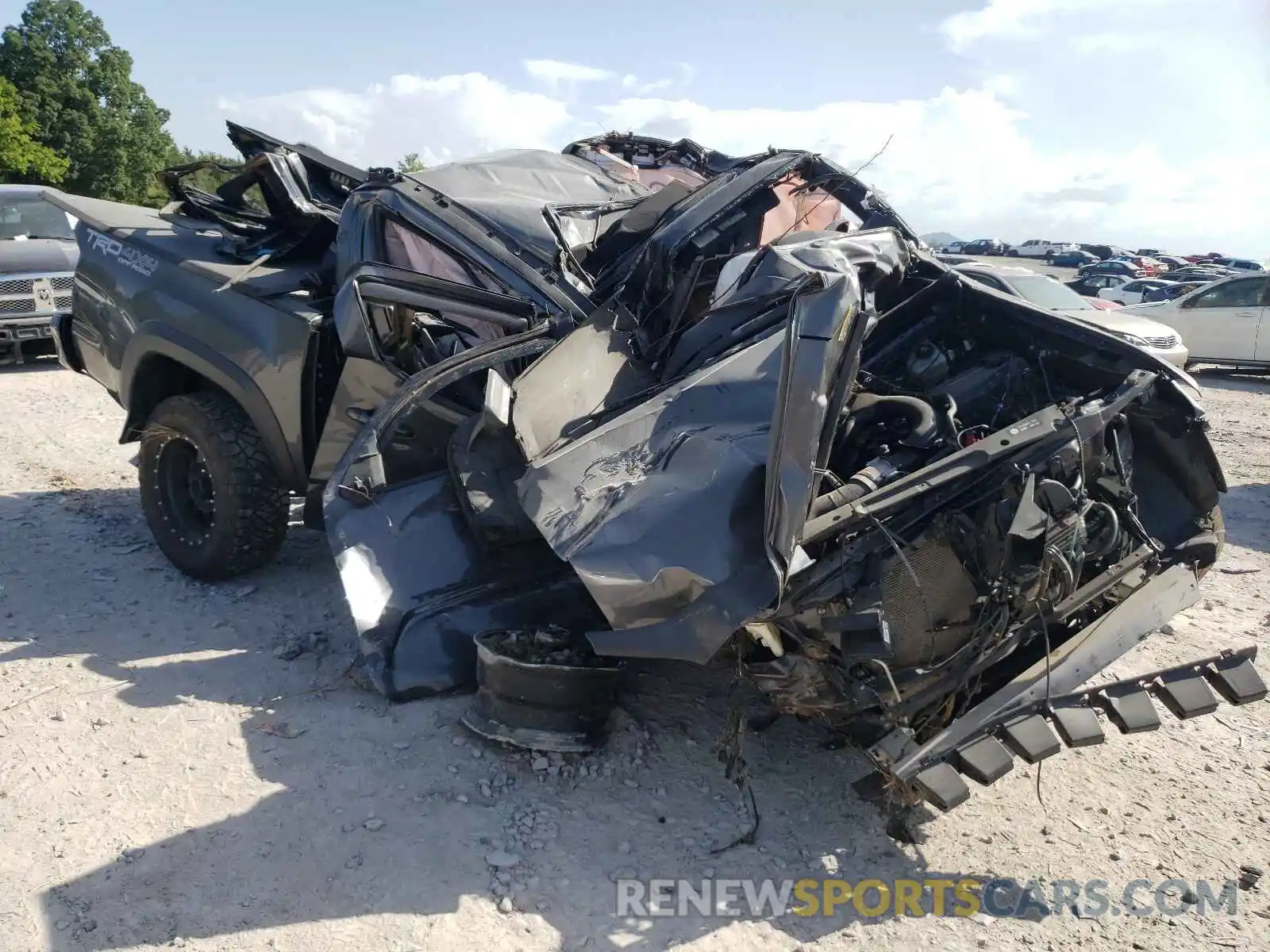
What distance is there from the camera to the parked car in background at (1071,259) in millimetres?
43719

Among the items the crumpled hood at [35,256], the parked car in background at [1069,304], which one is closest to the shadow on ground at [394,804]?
the crumpled hood at [35,256]

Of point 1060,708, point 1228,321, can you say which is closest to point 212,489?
point 1060,708

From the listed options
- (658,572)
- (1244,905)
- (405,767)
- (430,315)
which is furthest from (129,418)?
(1244,905)

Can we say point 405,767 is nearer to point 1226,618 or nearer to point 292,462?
point 292,462

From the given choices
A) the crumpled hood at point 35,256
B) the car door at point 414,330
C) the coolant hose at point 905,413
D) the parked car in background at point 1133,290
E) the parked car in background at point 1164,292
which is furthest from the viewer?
the parked car in background at point 1133,290

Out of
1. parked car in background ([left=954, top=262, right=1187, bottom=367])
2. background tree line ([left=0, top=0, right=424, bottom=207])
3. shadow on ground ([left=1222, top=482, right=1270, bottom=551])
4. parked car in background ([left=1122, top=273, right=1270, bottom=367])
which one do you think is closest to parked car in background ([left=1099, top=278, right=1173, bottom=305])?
parked car in background ([left=1122, top=273, right=1270, bottom=367])

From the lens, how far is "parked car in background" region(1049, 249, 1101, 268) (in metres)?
43.7

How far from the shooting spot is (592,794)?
334 cm

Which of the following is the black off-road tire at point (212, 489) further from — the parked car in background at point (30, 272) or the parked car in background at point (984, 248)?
the parked car in background at point (984, 248)

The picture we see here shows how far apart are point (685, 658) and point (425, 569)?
4.91ft

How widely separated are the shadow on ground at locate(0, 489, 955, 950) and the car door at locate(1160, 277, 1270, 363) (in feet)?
41.5

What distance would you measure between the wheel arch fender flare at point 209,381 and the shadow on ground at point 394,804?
73 cm

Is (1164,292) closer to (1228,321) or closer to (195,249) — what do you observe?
(1228,321)

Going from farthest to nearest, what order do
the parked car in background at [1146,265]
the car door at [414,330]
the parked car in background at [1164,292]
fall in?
the parked car in background at [1146,265], the parked car in background at [1164,292], the car door at [414,330]
